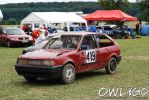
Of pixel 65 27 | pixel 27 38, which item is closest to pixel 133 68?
pixel 27 38

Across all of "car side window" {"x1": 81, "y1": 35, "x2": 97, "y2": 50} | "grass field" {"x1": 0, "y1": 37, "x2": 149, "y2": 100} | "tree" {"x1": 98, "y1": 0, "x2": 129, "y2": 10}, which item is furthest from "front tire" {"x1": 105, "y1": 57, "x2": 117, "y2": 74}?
"tree" {"x1": 98, "y1": 0, "x2": 129, "y2": 10}

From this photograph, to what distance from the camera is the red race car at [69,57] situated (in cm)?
1050

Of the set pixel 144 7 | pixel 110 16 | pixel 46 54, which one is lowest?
pixel 144 7

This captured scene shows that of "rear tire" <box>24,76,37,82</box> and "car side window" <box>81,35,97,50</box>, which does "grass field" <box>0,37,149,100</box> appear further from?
"car side window" <box>81,35,97,50</box>

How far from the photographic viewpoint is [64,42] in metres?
11.7

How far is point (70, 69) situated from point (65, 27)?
1112 inches

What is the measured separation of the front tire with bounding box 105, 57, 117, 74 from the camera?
12.8m

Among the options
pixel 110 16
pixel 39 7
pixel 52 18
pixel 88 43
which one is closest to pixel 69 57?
pixel 88 43

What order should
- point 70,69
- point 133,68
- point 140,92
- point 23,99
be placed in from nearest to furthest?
point 23,99 < point 140,92 < point 70,69 < point 133,68

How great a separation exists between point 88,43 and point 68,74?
1.52 metres

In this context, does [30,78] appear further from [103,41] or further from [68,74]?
[103,41]

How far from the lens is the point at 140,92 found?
942cm

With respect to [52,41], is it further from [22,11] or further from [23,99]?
[22,11]

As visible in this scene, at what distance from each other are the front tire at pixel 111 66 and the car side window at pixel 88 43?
968mm
